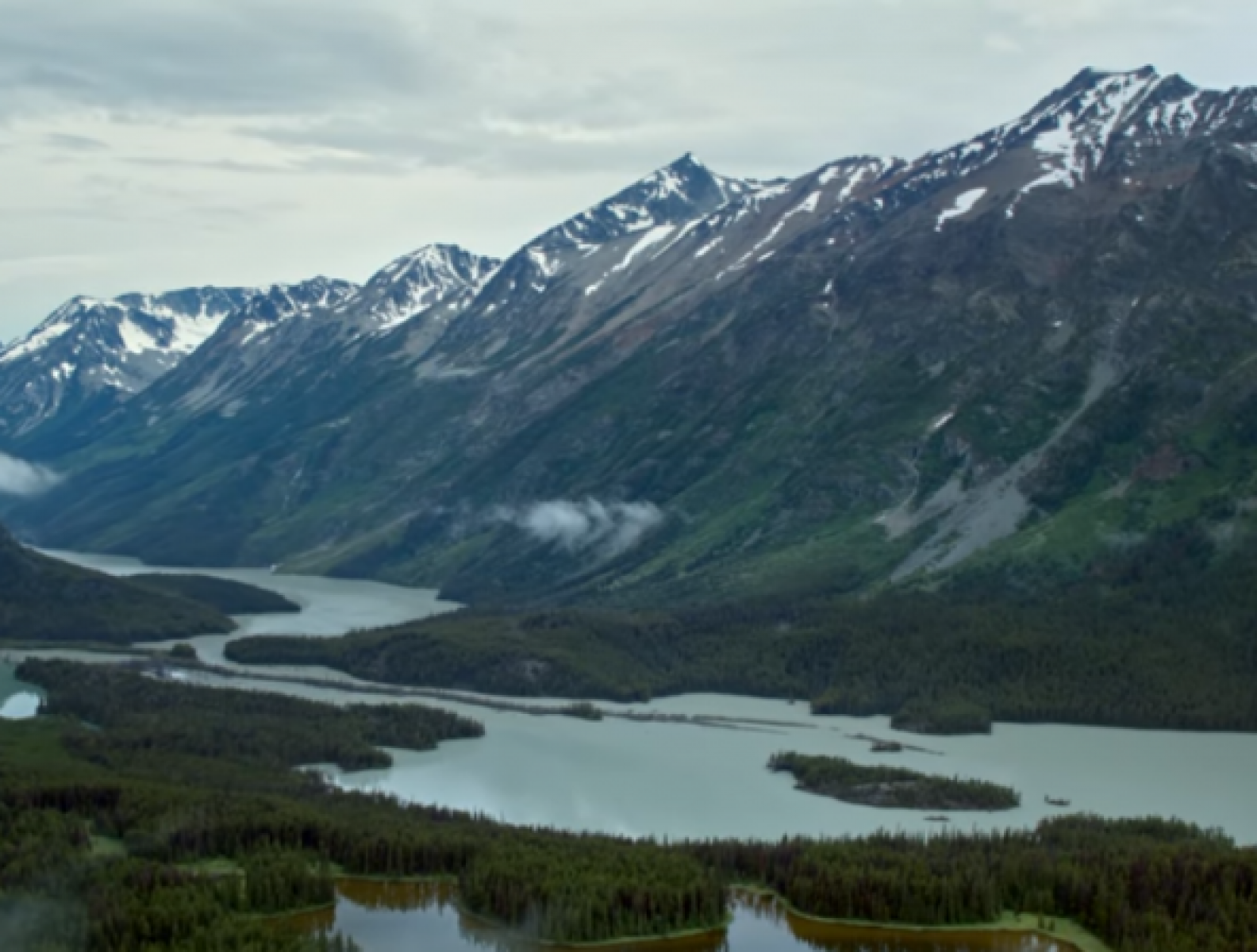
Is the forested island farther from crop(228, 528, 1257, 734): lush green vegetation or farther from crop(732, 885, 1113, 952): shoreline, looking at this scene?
crop(228, 528, 1257, 734): lush green vegetation

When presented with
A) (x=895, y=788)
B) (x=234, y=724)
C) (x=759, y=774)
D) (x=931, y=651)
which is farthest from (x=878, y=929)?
(x=931, y=651)

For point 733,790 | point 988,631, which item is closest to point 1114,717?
point 988,631

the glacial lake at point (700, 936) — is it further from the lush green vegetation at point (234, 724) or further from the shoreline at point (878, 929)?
the lush green vegetation at point (234, 724)

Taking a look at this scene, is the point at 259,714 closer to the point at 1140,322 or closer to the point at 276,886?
the point at 276,886

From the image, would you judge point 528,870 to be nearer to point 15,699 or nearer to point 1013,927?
point 1013,927

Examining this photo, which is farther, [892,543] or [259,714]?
[892,543]

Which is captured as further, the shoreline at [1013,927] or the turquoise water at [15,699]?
the turquoise water at [15,699]

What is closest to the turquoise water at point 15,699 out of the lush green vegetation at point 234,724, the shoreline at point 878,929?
the lush green vegetation at point 234,724
